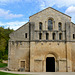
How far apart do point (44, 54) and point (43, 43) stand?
6.61 ft

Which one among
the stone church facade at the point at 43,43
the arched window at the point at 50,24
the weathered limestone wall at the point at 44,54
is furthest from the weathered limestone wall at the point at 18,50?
the arched window at the point at 50,24

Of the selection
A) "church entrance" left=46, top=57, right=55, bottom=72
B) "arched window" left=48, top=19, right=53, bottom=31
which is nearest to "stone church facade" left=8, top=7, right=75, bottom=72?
"arched window" left=48, top=19, right=53, bottom=31

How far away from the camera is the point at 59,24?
25.4 m

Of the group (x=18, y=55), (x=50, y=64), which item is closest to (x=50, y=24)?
(x=18, y=55)

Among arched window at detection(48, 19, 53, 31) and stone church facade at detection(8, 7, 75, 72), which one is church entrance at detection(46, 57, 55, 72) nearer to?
stone church facade at detection(8, 7, 75, 72)

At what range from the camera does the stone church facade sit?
2403 cm

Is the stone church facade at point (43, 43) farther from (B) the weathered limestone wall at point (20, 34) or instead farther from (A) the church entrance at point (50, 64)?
(A) the church entrance at point (50, 64)

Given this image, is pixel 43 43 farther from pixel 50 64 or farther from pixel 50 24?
pixel 50 64

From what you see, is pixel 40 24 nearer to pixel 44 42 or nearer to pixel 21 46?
pixel 44 42

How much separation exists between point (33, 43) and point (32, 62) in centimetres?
341

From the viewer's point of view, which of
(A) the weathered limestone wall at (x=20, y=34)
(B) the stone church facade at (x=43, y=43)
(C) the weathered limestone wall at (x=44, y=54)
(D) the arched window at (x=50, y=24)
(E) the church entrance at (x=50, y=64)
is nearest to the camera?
(C) the weathered limestone wall at (x=44, y=54)

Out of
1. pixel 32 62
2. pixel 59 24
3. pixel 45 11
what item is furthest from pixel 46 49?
pixel 45 11

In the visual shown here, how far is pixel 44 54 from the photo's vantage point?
24.2 metres

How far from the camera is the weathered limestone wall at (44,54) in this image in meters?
23.8
